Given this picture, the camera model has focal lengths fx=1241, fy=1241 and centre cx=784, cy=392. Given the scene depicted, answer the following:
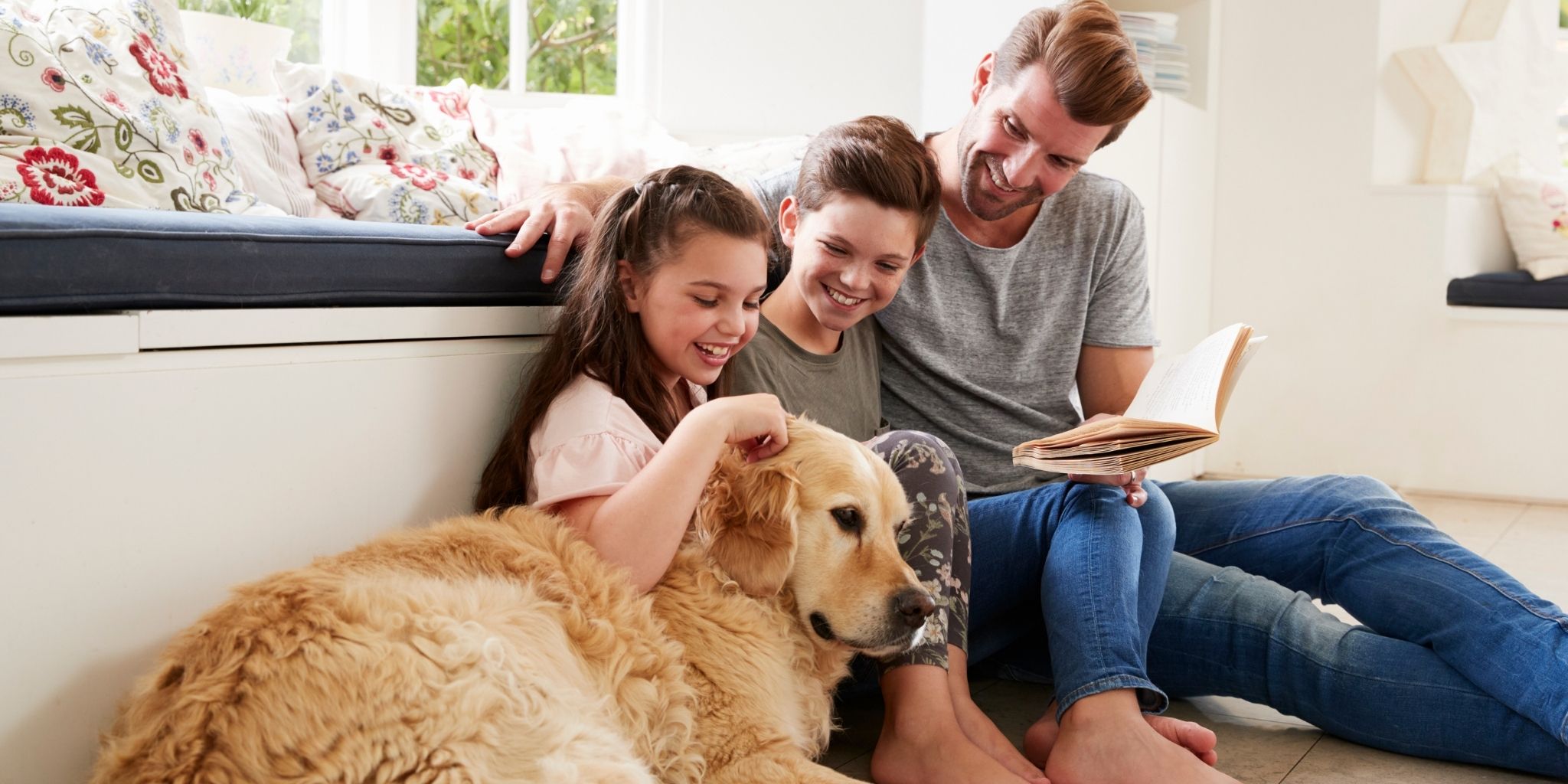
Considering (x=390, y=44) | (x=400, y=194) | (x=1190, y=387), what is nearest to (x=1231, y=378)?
(x=1190, y=387)

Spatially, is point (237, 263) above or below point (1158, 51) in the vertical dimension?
below

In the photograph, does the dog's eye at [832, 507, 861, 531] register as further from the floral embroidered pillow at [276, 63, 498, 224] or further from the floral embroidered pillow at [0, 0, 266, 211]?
the floral embroidered pillow at [276, 63, 498, 224]

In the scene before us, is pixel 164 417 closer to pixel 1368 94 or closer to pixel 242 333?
pixel 242 333

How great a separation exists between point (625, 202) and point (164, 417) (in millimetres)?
675

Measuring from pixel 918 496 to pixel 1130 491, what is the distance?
0.37m

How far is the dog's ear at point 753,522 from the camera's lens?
1.50 meters

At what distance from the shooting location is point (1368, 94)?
4.50 m

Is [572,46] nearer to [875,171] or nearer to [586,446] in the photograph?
[875,171]

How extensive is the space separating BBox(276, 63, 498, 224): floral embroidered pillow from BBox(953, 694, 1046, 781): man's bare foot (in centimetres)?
140

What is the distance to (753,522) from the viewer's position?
1.51 meters

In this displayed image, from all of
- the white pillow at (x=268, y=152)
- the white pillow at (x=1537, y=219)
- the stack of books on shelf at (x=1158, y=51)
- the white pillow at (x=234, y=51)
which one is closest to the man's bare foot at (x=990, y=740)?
the white pillow at (x=268, y=152)

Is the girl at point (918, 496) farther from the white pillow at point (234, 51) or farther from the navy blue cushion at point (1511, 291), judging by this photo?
the navy blue cushion at point (1511, 291)

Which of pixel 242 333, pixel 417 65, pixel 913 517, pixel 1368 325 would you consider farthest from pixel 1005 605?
pixel 1368 325

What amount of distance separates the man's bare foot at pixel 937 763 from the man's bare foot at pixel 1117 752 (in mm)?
52
